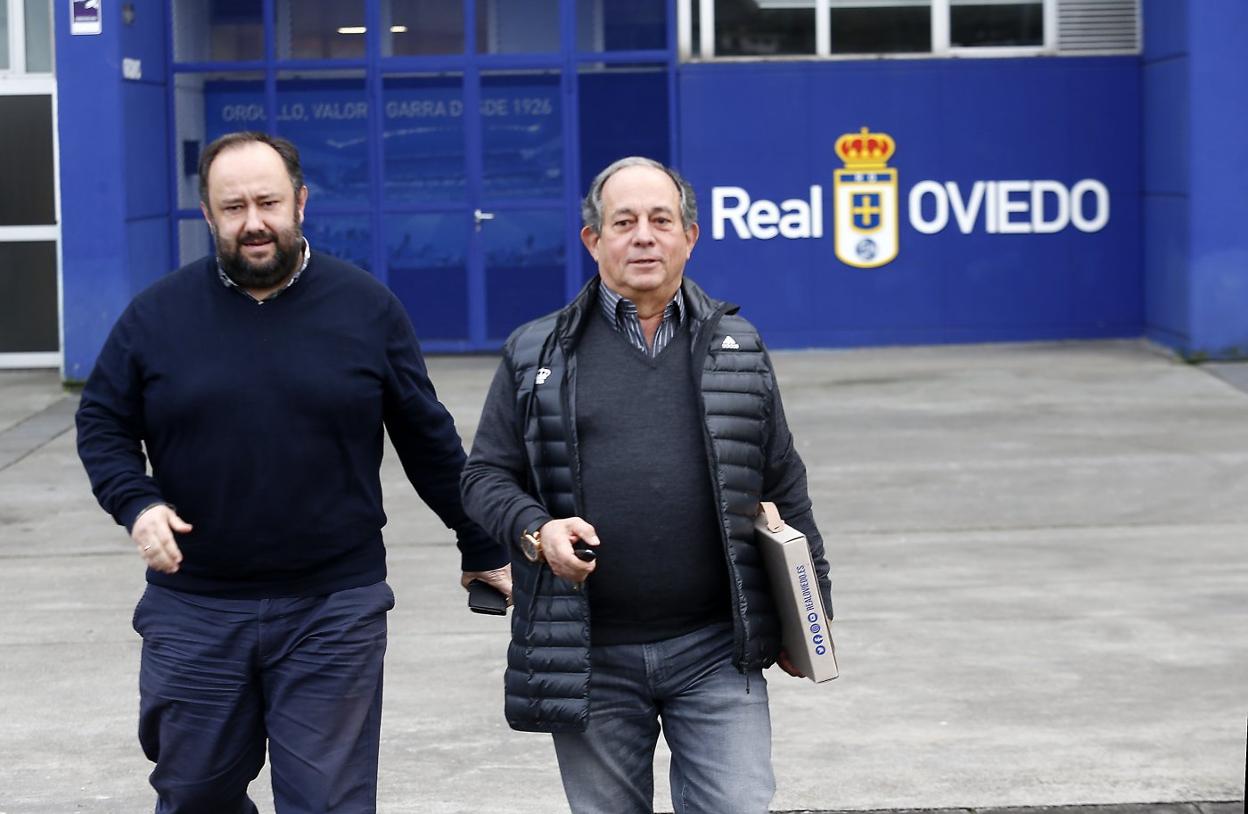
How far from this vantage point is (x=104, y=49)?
14.8 metres

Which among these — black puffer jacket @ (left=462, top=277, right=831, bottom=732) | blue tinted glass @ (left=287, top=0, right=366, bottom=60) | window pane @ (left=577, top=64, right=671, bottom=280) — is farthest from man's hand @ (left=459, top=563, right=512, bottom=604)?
blue tinted glass @ (left=287, top=0, right=366, bottom=60)

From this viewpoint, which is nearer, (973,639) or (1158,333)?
(973,639)

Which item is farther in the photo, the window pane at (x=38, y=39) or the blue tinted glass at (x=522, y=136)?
the blue tinted glass at (x=522, y=136)

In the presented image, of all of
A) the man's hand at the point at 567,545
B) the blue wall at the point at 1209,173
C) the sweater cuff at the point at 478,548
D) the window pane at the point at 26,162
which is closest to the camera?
the man's hand at the point at 567,545

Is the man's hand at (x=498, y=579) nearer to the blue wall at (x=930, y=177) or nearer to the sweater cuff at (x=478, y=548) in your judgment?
the sweater cuff at (x=478, y=548)

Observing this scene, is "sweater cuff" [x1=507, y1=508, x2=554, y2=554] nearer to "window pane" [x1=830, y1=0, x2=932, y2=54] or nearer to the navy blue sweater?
the navy blue sweater

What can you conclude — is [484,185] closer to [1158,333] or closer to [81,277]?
[81,277]

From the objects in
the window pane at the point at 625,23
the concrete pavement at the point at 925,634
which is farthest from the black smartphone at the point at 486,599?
the window pane at the point at 625,23

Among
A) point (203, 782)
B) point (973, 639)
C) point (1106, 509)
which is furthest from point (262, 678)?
point (1106, 509)

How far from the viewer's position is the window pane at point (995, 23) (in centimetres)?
1627

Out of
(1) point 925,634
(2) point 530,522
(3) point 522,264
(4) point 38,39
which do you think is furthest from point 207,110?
(2) point 530,522

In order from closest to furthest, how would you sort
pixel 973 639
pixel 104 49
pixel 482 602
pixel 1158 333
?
1. pixel 482 602
2. pixel 973 639
3. pixel 104 49
4. pixel 1158 333

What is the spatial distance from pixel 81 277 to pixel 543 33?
4144 mm

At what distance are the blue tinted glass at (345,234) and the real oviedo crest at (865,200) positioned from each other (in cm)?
381
